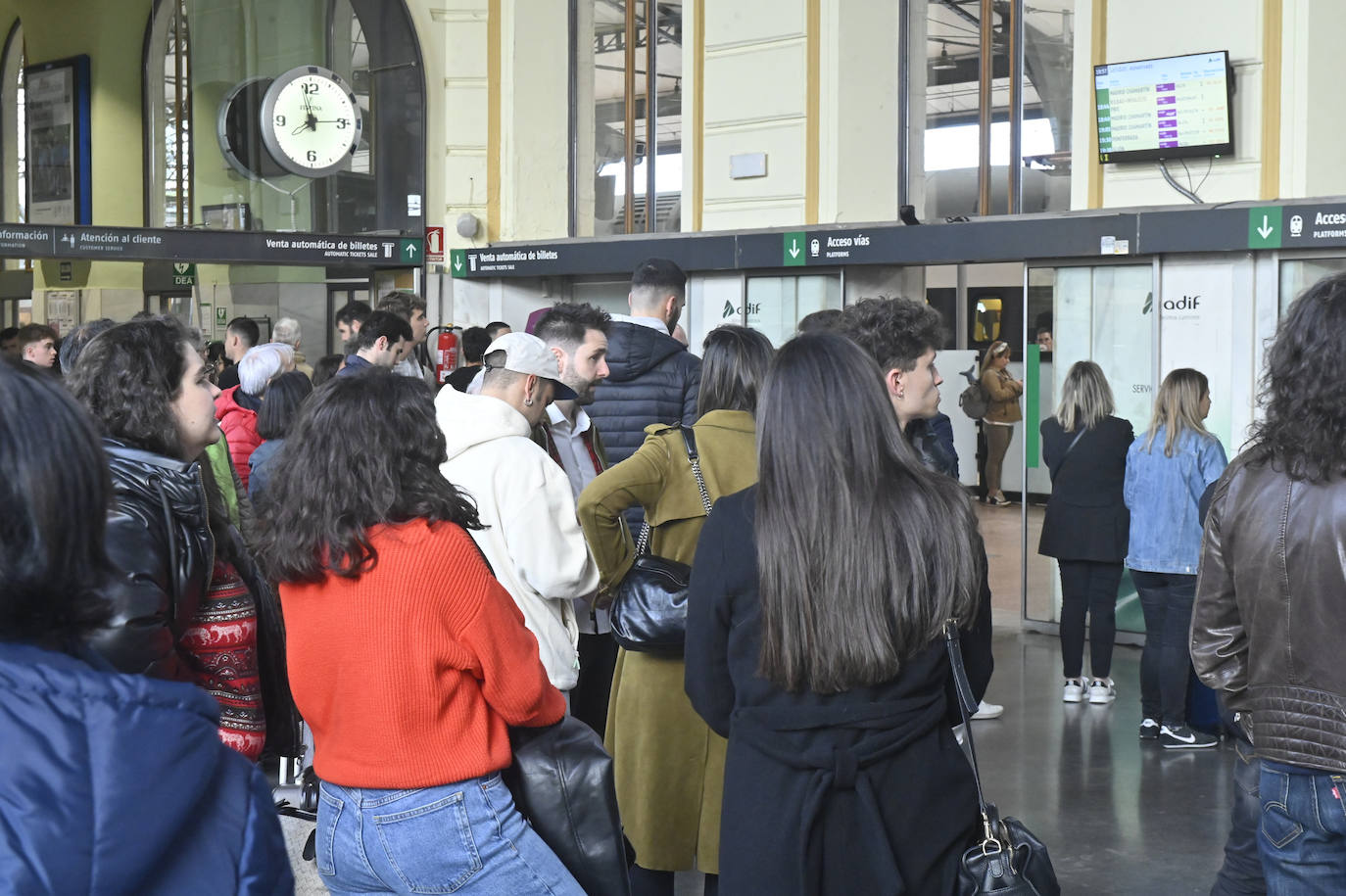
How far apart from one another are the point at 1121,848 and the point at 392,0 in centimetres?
1218

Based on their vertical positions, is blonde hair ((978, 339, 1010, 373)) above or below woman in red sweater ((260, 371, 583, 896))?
above

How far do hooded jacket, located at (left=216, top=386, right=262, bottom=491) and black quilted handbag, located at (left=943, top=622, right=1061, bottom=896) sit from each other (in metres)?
4.70

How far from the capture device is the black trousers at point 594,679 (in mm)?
5094

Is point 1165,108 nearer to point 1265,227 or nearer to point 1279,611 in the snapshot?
point 1265,227

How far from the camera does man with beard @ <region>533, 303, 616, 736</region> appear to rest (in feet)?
16.2

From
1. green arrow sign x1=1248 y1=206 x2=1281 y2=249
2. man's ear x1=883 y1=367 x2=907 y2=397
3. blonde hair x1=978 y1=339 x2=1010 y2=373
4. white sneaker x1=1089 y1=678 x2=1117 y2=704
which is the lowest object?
white sneaker x1=1089 y1=678 x2=1117 y2=704

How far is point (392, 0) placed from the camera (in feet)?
48.6

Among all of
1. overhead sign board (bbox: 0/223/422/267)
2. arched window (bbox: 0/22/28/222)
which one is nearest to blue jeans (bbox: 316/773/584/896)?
overhead sign board (bbox: 0/223/422/267)

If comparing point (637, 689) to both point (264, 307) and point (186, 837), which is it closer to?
point (186, 837)

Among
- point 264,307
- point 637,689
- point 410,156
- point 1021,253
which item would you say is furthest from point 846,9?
point 637,689

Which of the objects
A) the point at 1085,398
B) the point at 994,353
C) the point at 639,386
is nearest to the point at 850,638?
the point at 639,386

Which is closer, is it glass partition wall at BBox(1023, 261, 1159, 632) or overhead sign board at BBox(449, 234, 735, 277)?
glass partition wall at BBox(1023, 261, 1159, 632)

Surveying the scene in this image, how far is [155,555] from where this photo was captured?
2.69 meters

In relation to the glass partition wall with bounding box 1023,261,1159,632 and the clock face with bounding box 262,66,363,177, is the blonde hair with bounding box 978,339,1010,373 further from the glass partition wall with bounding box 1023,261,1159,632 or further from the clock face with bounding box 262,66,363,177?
the clock face with bounding box 262,66,363,177
